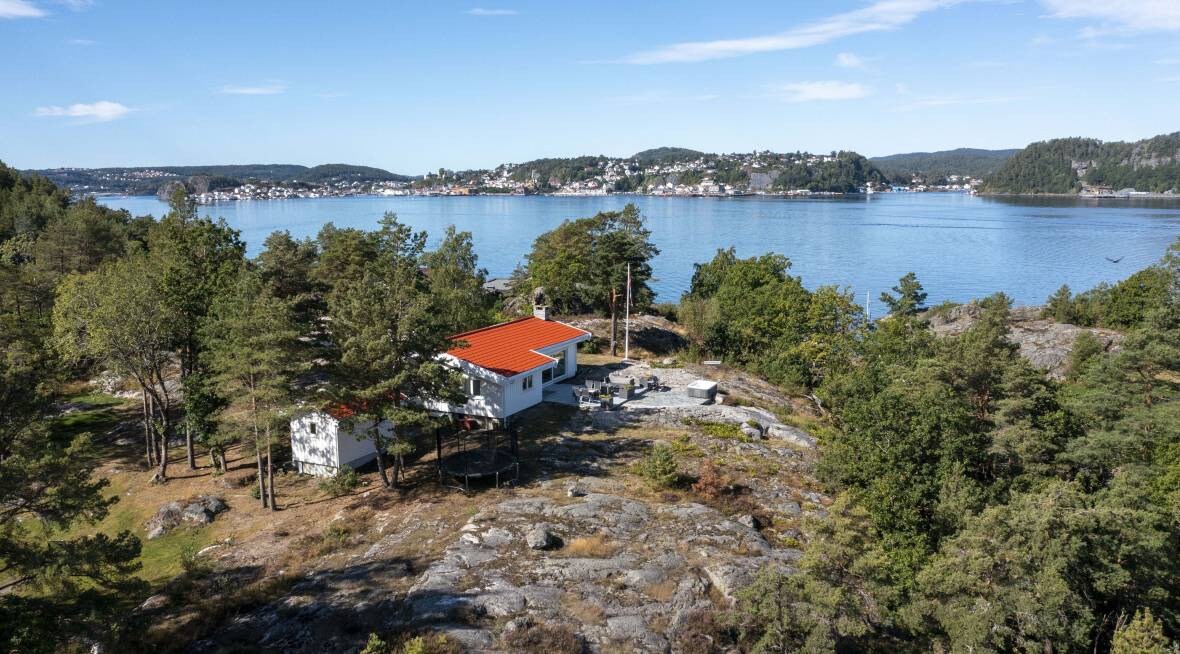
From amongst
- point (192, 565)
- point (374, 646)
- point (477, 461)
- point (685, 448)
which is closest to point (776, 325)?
point (685, 448)

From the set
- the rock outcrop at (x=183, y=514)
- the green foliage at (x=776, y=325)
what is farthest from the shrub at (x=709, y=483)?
the green foliage at (x=776, y=325)

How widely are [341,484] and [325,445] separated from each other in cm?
366

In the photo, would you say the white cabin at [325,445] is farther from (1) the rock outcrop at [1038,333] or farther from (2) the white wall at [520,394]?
(1) the rock outcrop at [1038,333]

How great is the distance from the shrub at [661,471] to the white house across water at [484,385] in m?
7.09

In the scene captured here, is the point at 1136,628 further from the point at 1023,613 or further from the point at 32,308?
the point at 32,308

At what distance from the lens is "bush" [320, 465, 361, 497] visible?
835 inches

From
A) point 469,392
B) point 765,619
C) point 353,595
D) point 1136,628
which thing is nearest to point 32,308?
point 469,392

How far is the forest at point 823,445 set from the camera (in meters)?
13.5

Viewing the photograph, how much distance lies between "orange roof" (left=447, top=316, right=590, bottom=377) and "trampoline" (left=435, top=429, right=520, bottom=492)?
3.00m

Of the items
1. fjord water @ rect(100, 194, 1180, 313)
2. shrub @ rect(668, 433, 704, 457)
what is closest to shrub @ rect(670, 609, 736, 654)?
shrub @ rect(668, 433, 704, 457)

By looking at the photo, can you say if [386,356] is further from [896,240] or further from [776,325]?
[896,240]

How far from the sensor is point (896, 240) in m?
124

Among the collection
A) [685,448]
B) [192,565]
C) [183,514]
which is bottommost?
[183,514]

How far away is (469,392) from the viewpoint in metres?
27.2
